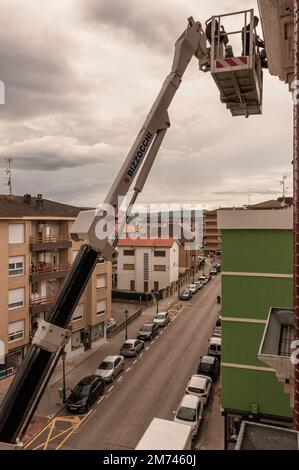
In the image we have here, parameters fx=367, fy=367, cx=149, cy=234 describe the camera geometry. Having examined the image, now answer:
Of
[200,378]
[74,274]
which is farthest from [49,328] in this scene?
[200,378]

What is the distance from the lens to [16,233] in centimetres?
2353

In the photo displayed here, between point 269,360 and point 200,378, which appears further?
point 200,378

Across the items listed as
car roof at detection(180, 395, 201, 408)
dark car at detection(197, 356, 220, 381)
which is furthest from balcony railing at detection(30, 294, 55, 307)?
car roof at detection(180, 395, 201, 408)

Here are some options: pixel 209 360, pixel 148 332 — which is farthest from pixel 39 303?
pixel 209 360

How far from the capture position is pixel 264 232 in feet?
48.8

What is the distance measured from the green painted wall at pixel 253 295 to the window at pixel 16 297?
46.3ft

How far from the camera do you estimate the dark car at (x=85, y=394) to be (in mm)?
19234

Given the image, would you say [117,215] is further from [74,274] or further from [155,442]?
[155,442]

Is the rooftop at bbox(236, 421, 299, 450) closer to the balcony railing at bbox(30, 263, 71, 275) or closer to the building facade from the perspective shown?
the building facade

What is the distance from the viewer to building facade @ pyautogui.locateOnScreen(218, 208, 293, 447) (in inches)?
572

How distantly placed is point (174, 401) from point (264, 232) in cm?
1141

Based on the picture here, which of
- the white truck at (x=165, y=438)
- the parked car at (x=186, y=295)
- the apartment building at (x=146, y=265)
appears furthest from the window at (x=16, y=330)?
the apartment building at (x=146, y=265)

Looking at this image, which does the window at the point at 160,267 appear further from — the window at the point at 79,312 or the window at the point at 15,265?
the window at the point at 15,265

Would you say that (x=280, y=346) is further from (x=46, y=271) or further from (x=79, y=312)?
(x=79, y=312)
